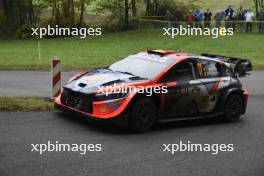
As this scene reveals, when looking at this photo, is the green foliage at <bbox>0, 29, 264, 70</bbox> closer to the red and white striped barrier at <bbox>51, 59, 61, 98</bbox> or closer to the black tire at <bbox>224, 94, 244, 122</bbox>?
the red and white striped barrier at <bbox>51, 59, 61, 98</bbox>

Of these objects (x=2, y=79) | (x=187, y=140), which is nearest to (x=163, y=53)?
(x=187, y=140)

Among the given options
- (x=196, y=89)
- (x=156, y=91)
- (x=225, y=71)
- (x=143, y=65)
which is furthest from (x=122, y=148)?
(x=225, y=71)

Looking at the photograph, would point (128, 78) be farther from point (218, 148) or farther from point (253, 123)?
point (253, 123)

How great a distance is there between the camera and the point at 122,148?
10039mm

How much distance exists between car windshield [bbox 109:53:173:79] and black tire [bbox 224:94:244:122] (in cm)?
196

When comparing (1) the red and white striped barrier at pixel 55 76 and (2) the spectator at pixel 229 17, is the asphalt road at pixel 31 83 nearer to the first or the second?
(1) the red and white striped barrier at pixel 55 76

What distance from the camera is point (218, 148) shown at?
10625 mm

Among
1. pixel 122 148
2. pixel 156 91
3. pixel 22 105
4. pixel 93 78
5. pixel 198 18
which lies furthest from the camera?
pixel 198 18

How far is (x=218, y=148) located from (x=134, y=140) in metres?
1.55

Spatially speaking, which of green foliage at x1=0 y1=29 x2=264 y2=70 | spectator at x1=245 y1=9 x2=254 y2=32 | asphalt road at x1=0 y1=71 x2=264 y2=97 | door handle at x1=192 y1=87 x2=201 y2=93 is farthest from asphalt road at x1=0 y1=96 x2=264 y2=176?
spectator at x1=245 y1=9 x2=254 y2=32

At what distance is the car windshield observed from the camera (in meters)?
12.1

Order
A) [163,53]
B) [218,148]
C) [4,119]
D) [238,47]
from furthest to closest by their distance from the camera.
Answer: [238,47] → [163,53] → [4,119] → [218,148]

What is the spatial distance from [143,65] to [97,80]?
4.19 ft

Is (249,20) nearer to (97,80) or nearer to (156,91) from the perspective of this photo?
→ (156,91)
